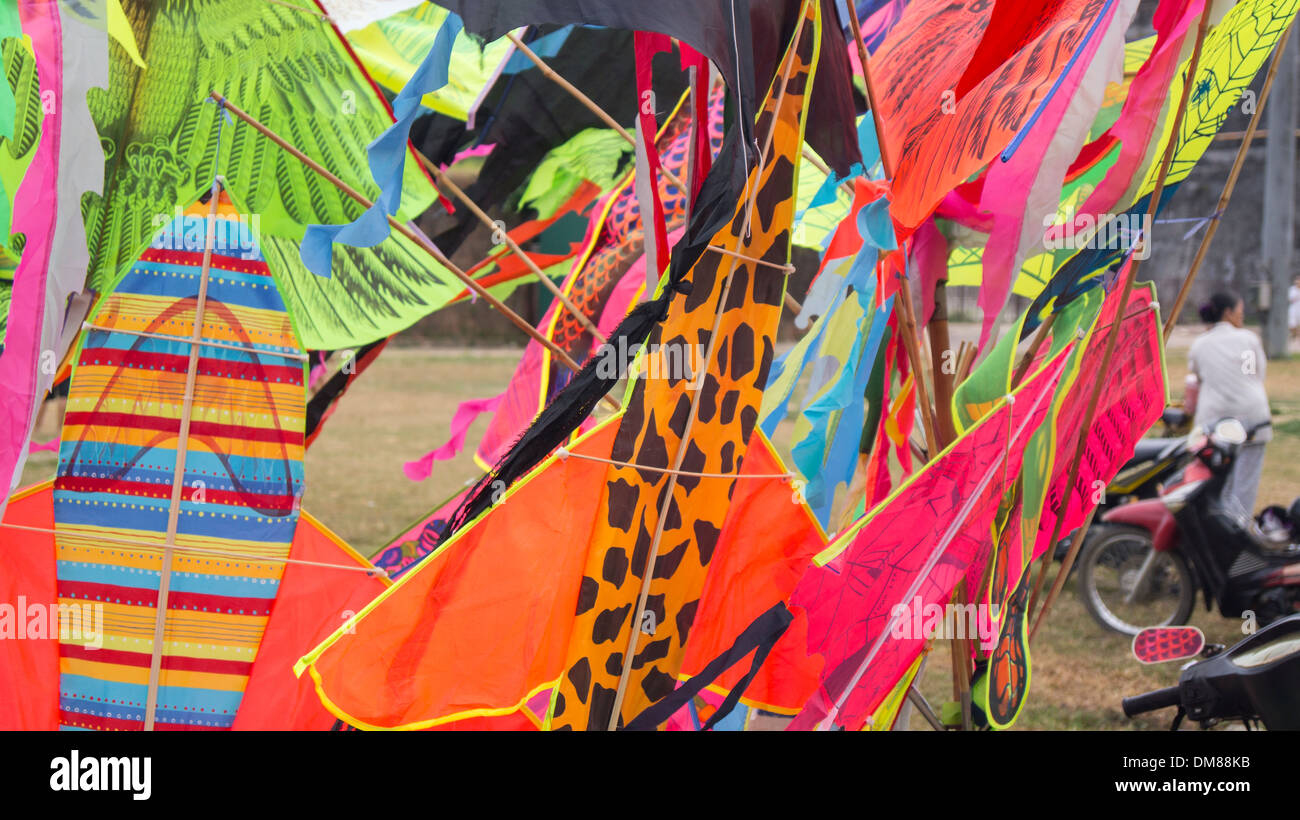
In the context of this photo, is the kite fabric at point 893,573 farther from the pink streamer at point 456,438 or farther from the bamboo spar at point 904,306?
the pink streamer at point 456,438

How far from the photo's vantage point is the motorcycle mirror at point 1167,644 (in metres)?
2.08

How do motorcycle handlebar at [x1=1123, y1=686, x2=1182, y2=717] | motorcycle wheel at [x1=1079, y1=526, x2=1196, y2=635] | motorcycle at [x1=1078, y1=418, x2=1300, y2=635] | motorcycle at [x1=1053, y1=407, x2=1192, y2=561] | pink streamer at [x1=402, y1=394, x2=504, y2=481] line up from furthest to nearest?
motorcycle at [x1=1053, y1=407, x2=1192, y2=561], motorcycle wheel at [x1=1079, y1=526, x2=1196, y2=635], motorcycle at [x1=1078, y1=418, x2=1300, y2=635], pink streamer at [x1=402, y1=394, x2=504, y2=481], motorcycle handlebar at [x1=1123, y1=686, x2=1182, y2=717]

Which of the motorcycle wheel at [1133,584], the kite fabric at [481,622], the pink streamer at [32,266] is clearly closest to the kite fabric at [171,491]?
the pink streamer at [32,266]

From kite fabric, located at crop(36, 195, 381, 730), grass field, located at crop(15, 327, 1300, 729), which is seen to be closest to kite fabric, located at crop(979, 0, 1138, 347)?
kite fabric, located at crop(36, 195, 381, 730)

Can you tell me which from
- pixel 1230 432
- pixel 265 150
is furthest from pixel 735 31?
pixel 1230 432

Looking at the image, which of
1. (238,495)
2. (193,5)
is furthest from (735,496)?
(193,5)

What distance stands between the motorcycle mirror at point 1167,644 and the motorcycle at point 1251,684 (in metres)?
0.21

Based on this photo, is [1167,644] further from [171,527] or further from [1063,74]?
[171,527]

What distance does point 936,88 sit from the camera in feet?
6.23

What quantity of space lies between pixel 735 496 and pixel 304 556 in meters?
0.85

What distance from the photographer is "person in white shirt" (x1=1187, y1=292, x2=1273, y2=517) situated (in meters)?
4.57

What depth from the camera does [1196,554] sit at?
4145 millimetres

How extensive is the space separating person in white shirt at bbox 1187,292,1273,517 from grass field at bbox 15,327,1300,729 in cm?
64

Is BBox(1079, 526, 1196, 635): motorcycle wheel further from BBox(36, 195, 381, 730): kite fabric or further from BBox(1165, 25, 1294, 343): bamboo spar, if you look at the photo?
BBox(36, 195, 381, 730): kite fabric
